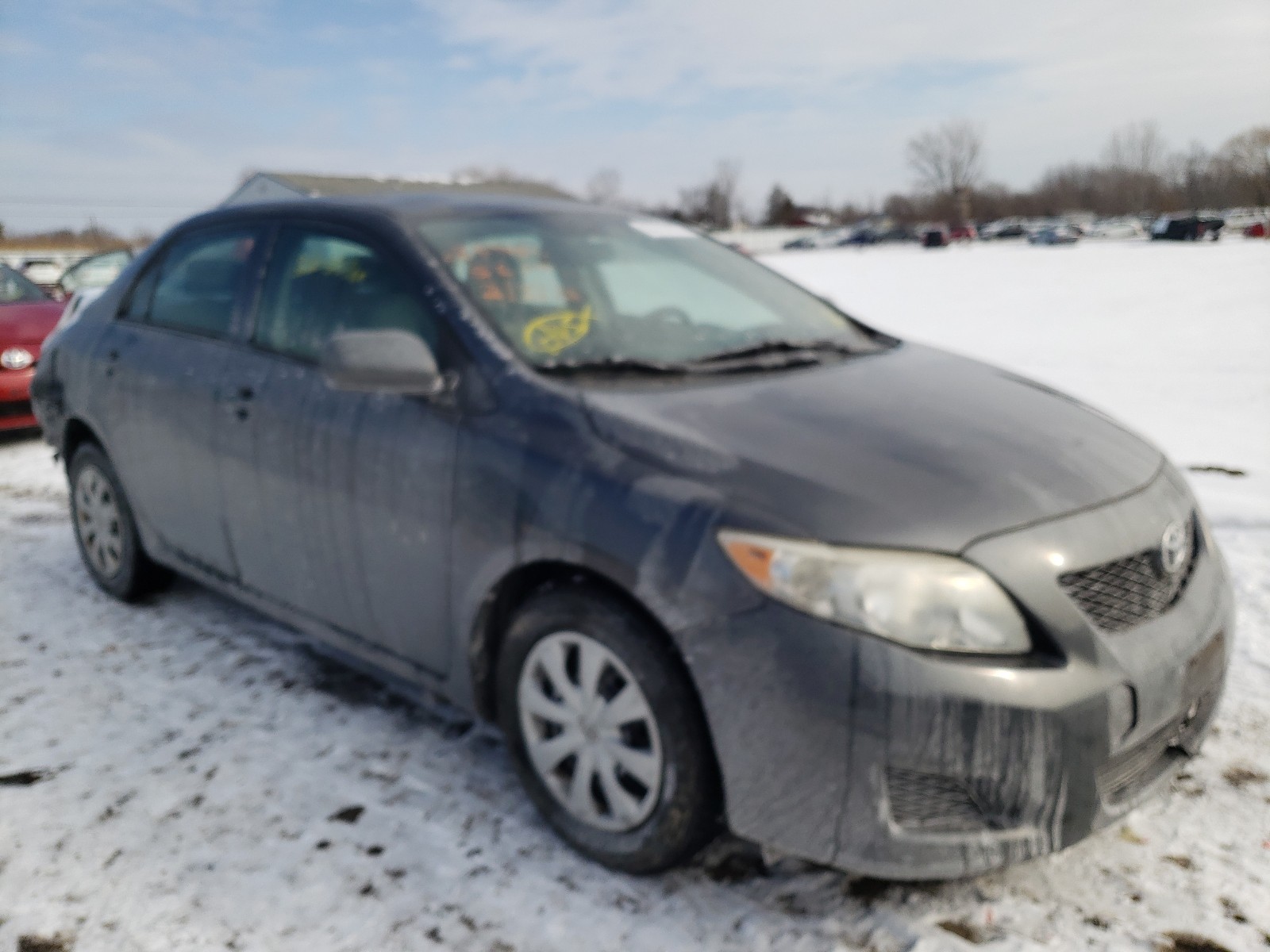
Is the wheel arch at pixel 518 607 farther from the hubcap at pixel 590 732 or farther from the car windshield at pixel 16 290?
the car windshield at pixel 16 290

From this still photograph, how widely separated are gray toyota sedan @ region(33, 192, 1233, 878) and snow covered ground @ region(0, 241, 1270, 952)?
234 mm

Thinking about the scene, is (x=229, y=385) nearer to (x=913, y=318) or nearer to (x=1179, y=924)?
(x=1179, y=924)

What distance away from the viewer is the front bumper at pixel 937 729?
1.85 metres

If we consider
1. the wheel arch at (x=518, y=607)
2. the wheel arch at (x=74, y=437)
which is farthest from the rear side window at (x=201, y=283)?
the wheel arch at (x=518, y=607)

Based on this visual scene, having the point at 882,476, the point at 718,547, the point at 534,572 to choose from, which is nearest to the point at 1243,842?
the point at 882,476

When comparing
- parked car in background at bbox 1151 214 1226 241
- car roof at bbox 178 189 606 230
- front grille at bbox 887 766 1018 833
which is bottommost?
front grille at bbox 887 766 1018 833

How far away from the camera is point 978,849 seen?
193 cm

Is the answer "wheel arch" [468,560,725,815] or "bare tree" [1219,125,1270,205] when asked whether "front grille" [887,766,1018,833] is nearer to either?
"wheel arch" [468,560,725,815]

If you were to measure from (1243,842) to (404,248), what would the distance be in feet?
8.80

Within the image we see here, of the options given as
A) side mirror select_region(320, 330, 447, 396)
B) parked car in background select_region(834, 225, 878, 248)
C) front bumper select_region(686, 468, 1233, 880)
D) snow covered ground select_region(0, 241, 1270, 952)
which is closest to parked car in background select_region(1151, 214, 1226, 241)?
parked car in background select_region(834, 225, 878, 248)

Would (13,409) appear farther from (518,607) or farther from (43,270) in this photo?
(43,270)

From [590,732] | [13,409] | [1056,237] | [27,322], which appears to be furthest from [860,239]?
[590,732]

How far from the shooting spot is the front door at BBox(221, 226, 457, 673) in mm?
2592

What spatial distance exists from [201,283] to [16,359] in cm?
520
